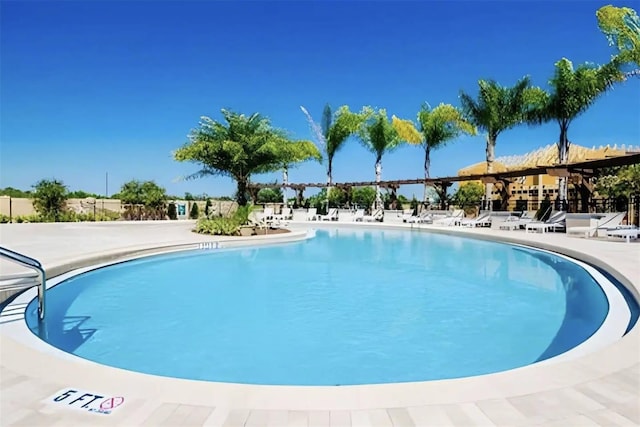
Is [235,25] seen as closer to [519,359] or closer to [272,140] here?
[272,140]

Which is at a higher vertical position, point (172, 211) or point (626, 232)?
point (172, 211)

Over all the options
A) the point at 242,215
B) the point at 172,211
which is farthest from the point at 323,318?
the point at 172,211

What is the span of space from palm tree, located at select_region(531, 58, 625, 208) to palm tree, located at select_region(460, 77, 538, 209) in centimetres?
170

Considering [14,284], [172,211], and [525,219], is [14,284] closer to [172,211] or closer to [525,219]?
[525,219]

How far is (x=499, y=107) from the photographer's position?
23.3 metres

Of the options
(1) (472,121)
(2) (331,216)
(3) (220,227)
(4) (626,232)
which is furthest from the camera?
(2) (331,216)

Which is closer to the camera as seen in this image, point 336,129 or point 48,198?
point 48,198

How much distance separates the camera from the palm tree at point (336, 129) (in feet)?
102

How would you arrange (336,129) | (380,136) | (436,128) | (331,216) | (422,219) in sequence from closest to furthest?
(422,219) < (331,216) < (436,128) < (380,136) < (336,129)

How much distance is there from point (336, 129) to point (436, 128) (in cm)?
719

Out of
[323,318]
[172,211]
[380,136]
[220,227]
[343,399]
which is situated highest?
[380,136]

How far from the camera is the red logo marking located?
229 centimetres

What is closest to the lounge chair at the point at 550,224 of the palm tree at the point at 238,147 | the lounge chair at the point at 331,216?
the palm tree at the point at 238,147

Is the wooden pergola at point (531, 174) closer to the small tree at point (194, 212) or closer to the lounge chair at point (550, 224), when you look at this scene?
the lounge chair at point (550, 224)
